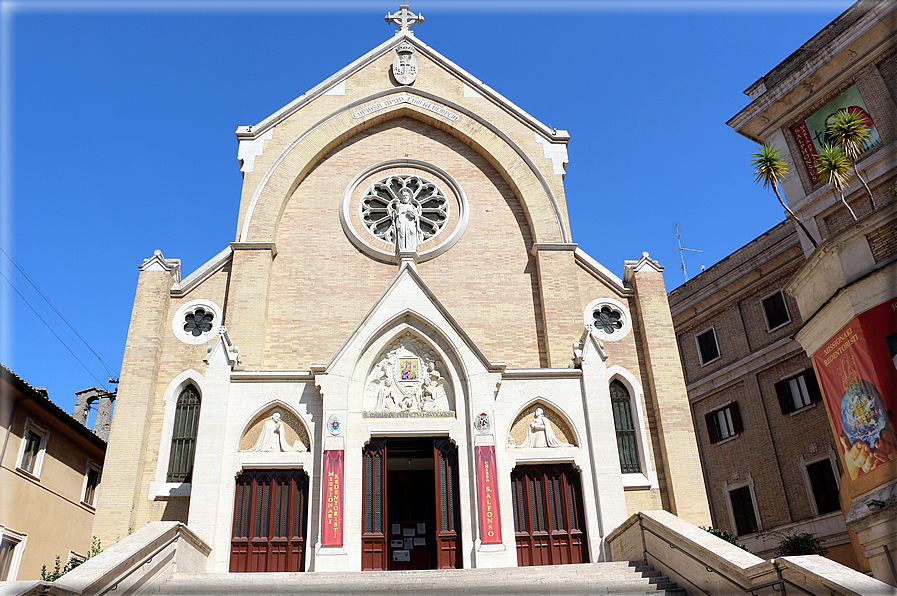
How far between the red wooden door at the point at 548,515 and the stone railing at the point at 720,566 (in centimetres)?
135

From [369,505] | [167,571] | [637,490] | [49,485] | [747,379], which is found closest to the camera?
[167,571]

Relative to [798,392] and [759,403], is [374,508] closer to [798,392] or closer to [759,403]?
[798,392]

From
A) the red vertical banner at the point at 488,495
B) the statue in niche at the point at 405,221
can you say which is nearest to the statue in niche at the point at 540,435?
the red vertical banner at the point at 488,495

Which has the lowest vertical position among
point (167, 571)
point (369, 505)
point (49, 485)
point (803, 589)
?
point (803, 589)

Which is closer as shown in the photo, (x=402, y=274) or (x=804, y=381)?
(x=402, y=274)

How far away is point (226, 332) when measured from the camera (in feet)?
60.2

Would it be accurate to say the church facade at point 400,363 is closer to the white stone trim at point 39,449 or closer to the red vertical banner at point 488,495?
the red vertical banner at point 488,495

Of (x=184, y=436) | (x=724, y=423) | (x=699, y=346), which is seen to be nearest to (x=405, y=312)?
(x=184, y=436)

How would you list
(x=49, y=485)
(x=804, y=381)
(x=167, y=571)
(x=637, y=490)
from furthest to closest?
1. (x=804, y=381)
2. (x=49, y=485)
3. (x=637, y=490)
4. (x=167, y=571)

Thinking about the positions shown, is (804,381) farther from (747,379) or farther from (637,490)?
(637,490)

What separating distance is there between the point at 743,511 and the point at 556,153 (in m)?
16.6

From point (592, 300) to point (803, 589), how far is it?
11.6 m

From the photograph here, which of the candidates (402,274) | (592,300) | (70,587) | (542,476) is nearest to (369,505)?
(542,476)

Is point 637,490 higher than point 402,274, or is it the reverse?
point 402,274
